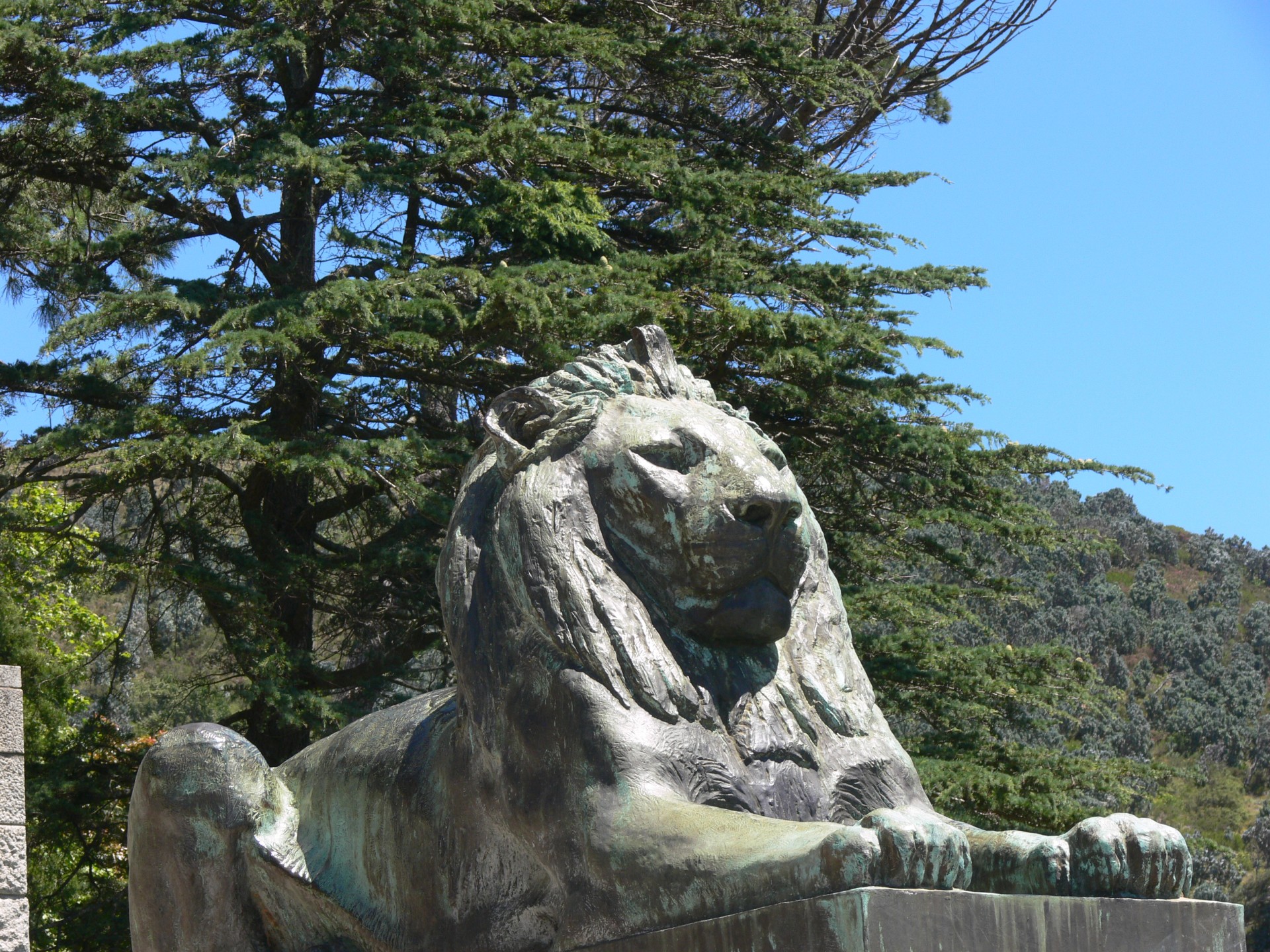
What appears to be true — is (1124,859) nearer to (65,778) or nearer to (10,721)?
(10,721)

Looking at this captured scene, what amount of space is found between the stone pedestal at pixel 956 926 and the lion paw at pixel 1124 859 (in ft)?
0.09

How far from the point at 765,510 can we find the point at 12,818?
432 cm

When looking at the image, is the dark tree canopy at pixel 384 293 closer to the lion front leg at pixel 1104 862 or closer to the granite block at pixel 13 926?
the granite block at pixel 13 926

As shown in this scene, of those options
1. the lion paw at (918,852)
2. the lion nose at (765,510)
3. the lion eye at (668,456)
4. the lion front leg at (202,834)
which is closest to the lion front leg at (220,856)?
the lion front leg at (202,834)

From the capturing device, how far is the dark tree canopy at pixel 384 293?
37.7ft

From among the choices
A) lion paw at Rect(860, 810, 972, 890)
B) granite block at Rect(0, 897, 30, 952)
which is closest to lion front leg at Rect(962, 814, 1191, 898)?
lion paw at Rect(860, 810, 972, 890)

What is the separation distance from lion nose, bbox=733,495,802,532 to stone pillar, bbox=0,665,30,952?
4163mm

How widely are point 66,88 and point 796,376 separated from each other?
243 inches

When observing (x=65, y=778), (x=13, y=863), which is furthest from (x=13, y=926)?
(x=65, y=778)

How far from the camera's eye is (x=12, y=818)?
625 centimetres

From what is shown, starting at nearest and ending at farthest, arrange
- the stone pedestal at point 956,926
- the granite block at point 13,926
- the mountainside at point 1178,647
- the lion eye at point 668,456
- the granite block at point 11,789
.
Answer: the stone pedestal at point 956,926
the lion eye at point 668,456
the granite block at point 13,926
the granite block at point 11,789
the mountainside at point 1178,647

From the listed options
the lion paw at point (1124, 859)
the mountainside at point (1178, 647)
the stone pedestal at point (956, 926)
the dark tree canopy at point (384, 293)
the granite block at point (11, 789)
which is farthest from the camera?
the mountainside at point (1178, 647)

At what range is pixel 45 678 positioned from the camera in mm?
13977

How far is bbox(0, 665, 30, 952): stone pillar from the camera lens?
6100mm
